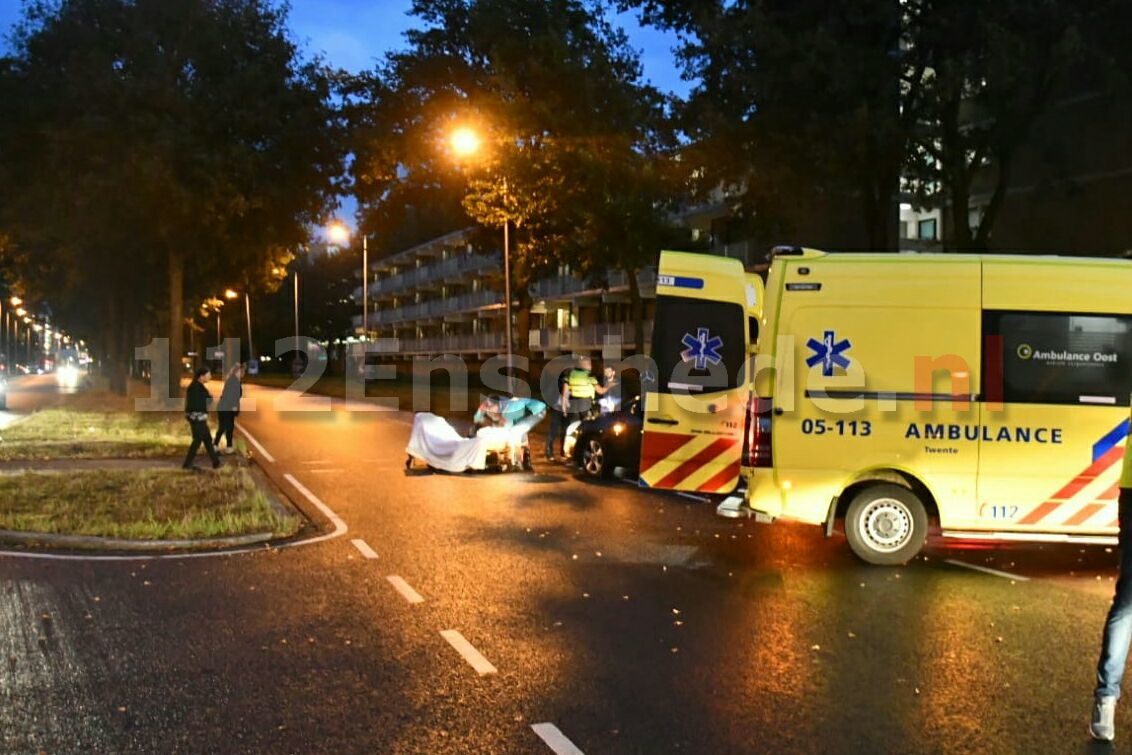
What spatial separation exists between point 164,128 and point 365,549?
1854 cm

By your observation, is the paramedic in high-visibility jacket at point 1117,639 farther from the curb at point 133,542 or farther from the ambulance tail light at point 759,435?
the curb at point 133,542

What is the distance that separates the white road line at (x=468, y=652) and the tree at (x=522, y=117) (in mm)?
17110

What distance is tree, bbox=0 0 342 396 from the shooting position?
24969mm

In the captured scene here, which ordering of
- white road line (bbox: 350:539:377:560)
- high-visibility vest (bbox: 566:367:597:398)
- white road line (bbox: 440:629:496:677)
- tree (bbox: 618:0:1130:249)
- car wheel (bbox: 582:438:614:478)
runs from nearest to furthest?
white road line (bbox: 440:629:496:677) < white road line (bbox: 350:539:377:560) < car wheel (bbox: 582:438:614:478) < high-visibility vest (bbox: 566:367:597:398) < tree (bbox: 618:0:1130:249)

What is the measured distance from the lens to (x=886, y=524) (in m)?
8.88

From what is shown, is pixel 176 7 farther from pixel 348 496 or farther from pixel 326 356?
pixel 326 356

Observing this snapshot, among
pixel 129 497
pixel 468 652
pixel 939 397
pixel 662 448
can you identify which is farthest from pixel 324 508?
pixel 939 397

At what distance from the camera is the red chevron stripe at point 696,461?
10.8m

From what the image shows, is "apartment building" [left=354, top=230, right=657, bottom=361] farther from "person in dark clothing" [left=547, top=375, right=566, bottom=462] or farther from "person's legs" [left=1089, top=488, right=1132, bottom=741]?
"person's legs" [left=1089, top=488, right=1132, bottom=741]

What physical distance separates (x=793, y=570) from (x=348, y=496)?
22.3 feet

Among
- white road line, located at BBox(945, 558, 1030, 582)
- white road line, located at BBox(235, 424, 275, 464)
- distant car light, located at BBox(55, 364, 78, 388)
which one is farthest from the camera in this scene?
distant car light, located at BBox(55, 364, 78, 388)

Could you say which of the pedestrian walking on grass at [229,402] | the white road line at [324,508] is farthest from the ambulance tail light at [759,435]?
the pedestrian walking on grass at [229,402]

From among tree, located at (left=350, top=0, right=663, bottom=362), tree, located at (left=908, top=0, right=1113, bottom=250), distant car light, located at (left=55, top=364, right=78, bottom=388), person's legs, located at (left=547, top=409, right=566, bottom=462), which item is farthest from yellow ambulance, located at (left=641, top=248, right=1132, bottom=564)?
distant car light, located at (left=55, top=364, right=78, bottom=388)

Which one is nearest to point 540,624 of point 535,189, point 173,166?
point 535,189
